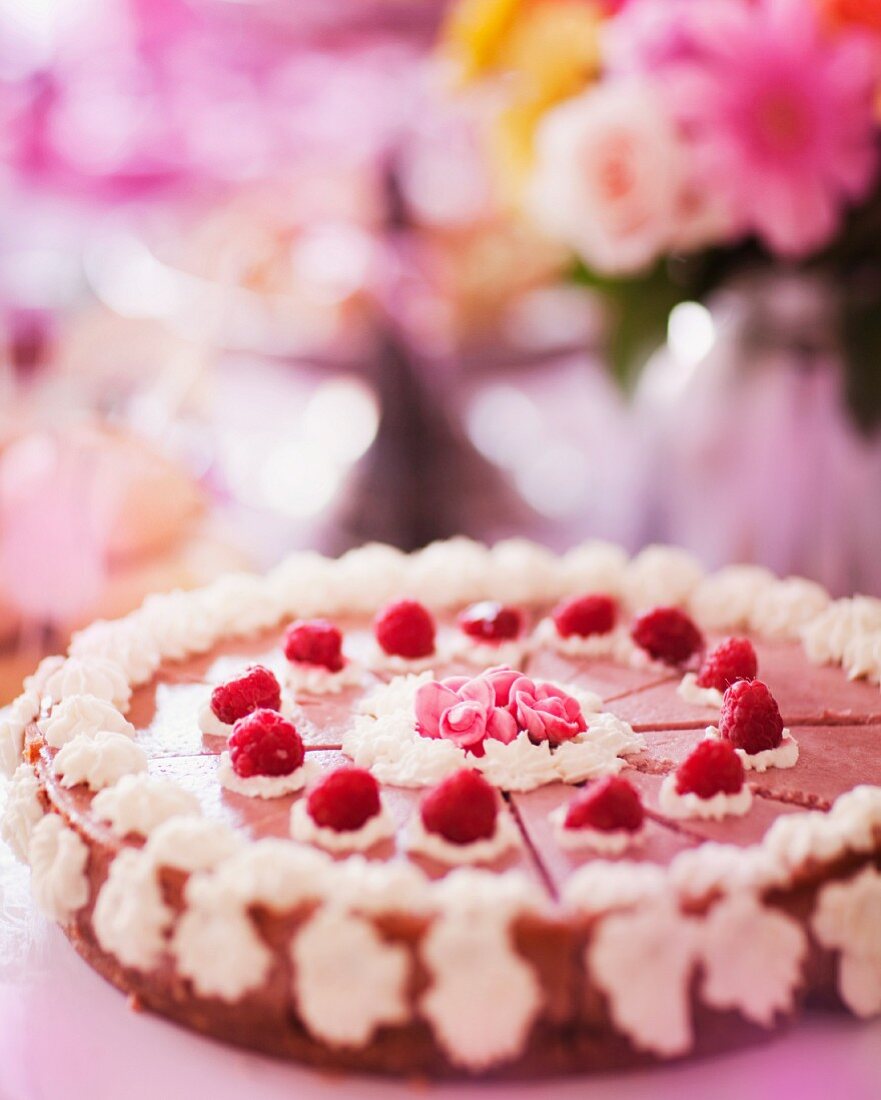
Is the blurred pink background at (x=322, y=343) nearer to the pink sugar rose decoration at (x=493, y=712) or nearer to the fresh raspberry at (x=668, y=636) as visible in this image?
the fresh raspberry at (x=668, y=636)

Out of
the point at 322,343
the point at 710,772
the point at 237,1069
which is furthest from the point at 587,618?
the point at 322,343

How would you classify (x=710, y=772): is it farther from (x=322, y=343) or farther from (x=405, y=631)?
(x=322, y=343)

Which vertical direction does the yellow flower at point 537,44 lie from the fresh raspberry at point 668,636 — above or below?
above

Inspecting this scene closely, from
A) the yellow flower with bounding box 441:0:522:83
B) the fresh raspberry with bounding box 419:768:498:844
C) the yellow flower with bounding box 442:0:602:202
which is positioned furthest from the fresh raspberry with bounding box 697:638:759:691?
the yellow flower with bounding box 441:0:522:83

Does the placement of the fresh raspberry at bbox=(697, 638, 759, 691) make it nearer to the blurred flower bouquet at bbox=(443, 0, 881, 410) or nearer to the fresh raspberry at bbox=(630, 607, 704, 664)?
the fresh raspberry at bbox=(630, 607, 704, 664)

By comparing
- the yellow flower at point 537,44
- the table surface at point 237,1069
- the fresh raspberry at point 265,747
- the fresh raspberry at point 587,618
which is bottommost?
the table surface at point 237,1069

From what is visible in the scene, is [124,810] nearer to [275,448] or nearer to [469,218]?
[469,218]

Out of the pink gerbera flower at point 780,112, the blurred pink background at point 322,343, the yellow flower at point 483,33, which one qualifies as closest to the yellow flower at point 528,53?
the yellow flower at point 483,33
